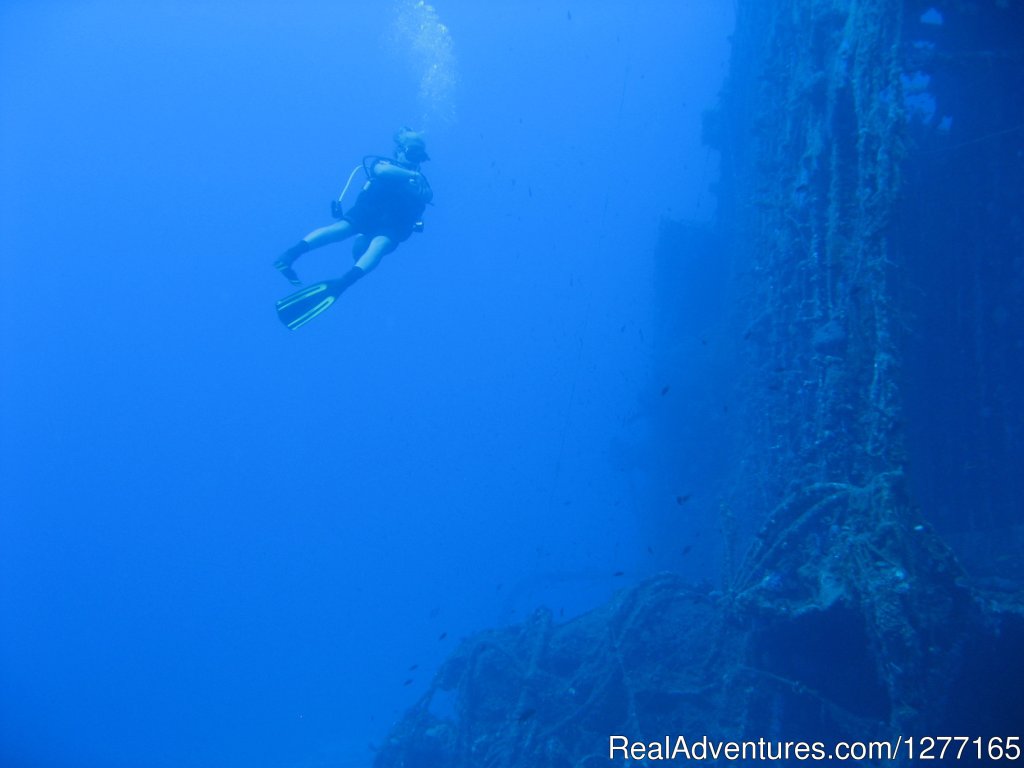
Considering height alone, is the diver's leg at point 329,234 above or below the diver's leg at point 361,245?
below

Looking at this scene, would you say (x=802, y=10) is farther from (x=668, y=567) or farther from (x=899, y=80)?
(x=668, y=567)

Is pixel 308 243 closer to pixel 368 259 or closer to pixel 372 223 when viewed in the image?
pixel 368 259

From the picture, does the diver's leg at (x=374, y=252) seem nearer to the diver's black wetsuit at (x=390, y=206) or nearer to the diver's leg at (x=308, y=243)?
the diver's black wetsuit at (x=390, y=206)

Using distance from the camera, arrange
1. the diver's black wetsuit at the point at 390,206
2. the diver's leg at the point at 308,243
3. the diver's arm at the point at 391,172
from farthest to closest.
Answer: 1. the diver's black wetsuit at the point at 390,206
2. the diver's arm at the point at 391,172
3. the diver's leg at the point at 308,243

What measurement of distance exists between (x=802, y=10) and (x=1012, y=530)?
23.7 feet

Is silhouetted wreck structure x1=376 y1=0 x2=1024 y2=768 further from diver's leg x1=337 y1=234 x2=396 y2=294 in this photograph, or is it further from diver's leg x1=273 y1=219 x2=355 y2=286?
diver's leg x1=273 y1=219 x2=355 y2=286

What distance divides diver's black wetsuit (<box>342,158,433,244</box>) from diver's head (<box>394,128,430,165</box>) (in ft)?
0.58

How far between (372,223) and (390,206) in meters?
0.46

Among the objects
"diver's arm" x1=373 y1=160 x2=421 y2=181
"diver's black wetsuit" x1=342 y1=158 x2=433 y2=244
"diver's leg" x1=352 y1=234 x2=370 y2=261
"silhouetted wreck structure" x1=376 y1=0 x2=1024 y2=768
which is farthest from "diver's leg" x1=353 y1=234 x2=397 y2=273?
"silhouetted wreck structure" x1=376 y1=0 x2=1024 y2=768

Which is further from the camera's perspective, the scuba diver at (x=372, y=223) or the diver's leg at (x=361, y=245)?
the diver's leg at (x=361, y=245)

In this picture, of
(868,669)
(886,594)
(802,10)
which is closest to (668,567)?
(868,669)

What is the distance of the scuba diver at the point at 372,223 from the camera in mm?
8633

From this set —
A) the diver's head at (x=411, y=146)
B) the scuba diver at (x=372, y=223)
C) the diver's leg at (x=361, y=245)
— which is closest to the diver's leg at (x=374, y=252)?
the scuba diver at (x=372, y=223)

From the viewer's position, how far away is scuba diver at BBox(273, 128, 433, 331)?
863cm
